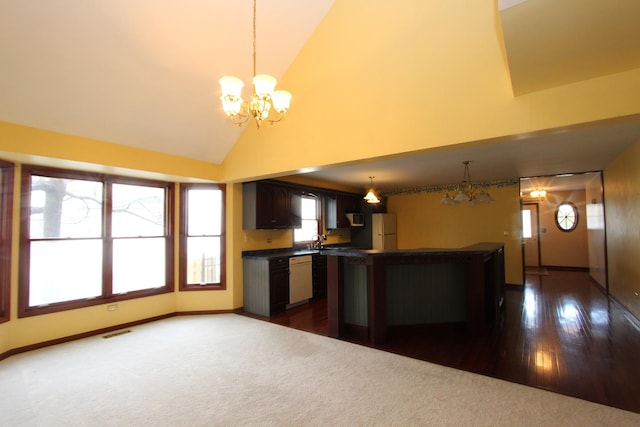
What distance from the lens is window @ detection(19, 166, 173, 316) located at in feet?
12.3

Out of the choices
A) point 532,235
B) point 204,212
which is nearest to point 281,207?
point 204,212

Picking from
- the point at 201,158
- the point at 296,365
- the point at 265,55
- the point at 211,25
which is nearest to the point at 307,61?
the point at 265,55

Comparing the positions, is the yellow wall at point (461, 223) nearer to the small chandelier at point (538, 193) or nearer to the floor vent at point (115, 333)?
the small chandelier at point (538, 193)

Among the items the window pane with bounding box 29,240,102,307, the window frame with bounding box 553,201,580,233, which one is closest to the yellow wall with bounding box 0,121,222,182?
the window pane with bounding box 29,240,102,307

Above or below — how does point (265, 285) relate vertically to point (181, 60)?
below

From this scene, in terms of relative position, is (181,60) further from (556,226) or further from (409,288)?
(556,226)

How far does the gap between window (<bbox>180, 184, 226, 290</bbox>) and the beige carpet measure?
4.78 ft

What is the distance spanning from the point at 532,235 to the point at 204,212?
9.90m

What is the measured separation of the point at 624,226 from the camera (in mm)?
4688

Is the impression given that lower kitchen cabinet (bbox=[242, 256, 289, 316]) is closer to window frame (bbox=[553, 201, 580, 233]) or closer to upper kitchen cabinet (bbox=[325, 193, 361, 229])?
upper kitchen cabinet (bbox=[325, 193, 361, 229])

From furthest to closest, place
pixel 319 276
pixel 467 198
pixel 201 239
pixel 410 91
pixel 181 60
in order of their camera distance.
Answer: pixel 319 276 → pixel 201 239 → pixel 467 198 → pixel 181 60 → pixel 410 91

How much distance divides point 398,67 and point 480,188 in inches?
198

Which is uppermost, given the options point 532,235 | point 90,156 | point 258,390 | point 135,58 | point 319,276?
point 135,58

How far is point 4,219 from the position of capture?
348 centimetres
